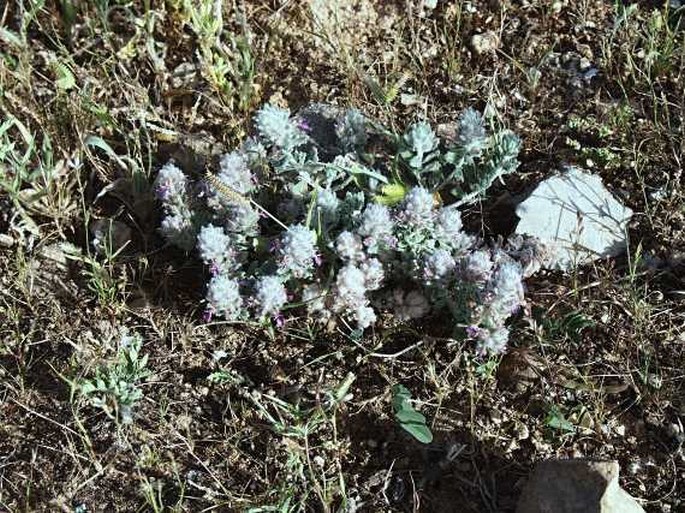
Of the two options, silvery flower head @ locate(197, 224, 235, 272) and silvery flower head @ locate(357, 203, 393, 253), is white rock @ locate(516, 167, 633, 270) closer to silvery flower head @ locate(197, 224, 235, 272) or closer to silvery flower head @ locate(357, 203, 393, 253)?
silvery flower head @ locate(357, 203, 393, 253)

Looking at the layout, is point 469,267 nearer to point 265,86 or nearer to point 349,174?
point 349,174

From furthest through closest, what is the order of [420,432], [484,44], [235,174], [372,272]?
[484,44], [235,174], [372,272], [420,432]

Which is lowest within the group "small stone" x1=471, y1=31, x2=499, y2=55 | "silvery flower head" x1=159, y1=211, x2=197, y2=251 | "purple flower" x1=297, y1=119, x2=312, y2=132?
"silvery flower head" x1=159, y1=211, x2=197, y2=251

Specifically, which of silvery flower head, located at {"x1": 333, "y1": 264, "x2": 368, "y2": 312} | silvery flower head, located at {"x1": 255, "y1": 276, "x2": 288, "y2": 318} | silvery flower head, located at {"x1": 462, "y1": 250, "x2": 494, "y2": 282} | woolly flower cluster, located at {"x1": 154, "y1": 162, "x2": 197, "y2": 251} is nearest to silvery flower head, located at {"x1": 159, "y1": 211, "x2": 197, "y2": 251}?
woolly flower cluster, located at {"x1": 154, "y1": 162, "x2": 197, "y2": 251}

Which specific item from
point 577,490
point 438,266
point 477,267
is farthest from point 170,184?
point 577,490

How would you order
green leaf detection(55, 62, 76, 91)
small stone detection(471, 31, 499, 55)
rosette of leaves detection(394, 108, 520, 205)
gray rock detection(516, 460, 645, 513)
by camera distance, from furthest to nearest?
small stone detection(471, 31, 499, 55)
green leaf detection(55, 62, 76, 91)
rosette of leaves detection(394, 108, 520, 205)
gray rock detection(516, 460, 645, 513)

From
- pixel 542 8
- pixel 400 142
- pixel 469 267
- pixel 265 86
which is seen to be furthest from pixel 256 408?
pixel 542 8

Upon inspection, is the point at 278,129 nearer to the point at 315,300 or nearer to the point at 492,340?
the point at 315,300

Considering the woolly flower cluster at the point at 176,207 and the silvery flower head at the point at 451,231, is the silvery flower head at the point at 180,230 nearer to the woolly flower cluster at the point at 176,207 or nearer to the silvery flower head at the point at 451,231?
the woolly flower cluster at the point at 176,207
